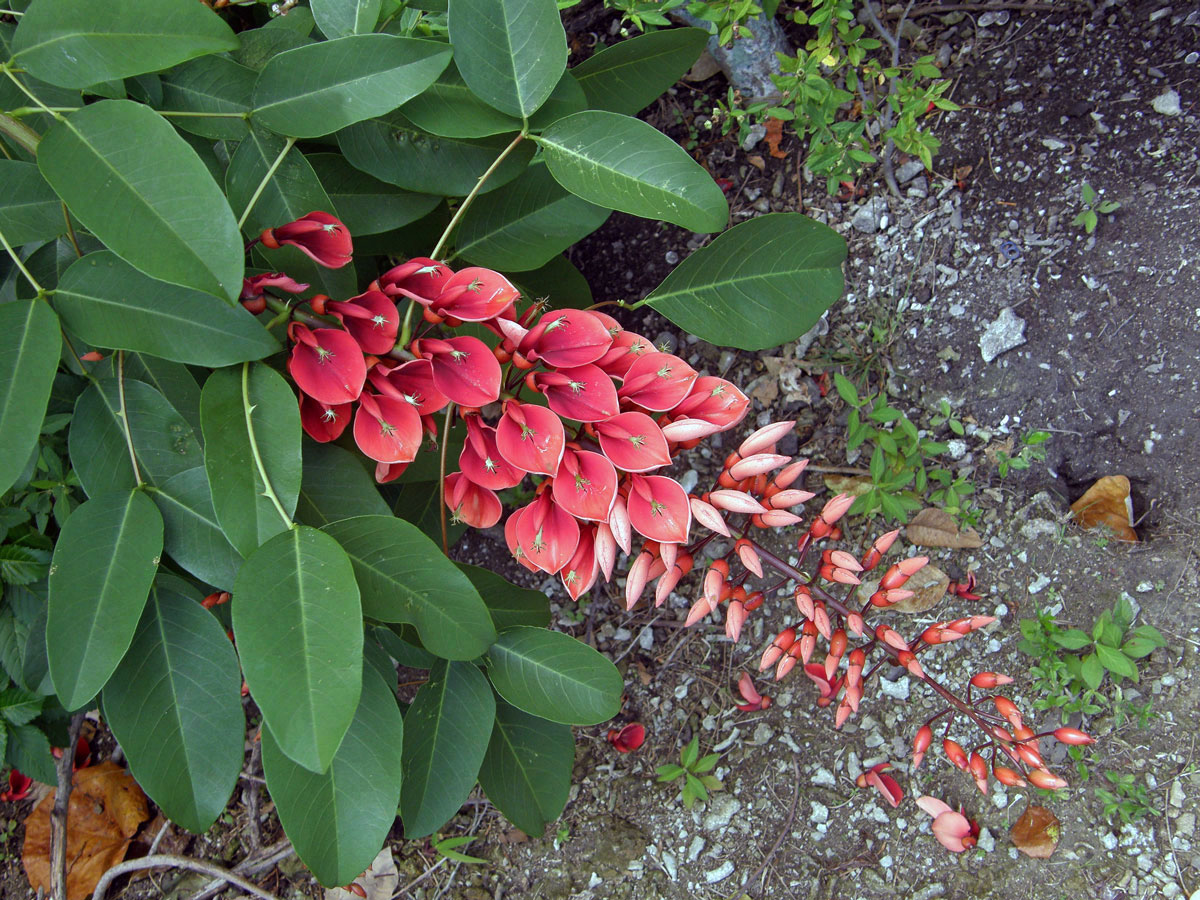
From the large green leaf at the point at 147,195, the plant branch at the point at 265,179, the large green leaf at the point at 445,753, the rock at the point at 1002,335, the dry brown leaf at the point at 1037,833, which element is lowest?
the dry brown leaf at the point at 1037,833

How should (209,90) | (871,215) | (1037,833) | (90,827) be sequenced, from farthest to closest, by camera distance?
(90,827) → (871,215) → (1037,833) → (209,90)

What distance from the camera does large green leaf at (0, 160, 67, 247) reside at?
3.28ft

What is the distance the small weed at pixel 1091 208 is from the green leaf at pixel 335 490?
1.54m

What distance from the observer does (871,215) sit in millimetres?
1777

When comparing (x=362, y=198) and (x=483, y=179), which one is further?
(x=362, y=198)

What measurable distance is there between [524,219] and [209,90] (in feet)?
1.60

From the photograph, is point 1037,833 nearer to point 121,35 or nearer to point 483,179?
point 483,179

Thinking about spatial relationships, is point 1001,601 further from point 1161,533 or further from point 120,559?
point 120,559

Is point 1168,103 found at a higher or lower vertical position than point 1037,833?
higher

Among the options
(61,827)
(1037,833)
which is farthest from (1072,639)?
(61,827)

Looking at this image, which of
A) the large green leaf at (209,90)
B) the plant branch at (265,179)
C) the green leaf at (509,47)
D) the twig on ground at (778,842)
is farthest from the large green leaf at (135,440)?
the twig on ground at (778,842)

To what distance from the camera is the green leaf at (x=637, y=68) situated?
1.21m

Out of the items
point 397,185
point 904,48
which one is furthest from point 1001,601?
point 397,185

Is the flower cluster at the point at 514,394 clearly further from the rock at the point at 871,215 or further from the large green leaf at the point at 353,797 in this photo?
the rock at the point at 871,215
